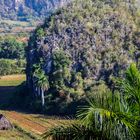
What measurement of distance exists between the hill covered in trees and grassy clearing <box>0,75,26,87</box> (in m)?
11.2

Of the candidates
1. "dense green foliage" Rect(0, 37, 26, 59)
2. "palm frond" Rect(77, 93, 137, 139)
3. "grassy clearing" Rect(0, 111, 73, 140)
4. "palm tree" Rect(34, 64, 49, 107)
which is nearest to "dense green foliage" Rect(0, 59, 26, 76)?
"dense green foliage" Rect(0, 37, 26, 59)

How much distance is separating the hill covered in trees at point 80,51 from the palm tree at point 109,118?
2078 inches

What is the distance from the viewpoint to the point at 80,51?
223ft

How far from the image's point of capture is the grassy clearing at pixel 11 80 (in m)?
82.3

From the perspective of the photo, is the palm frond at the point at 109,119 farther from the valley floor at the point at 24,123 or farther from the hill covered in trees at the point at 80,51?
the hill covered in trees at the point at 80,51

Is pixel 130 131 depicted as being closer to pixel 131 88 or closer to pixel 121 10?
pixel 131 88

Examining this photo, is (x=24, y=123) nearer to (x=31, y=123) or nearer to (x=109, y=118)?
(x=31, y=123)

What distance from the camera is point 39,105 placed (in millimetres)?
63750

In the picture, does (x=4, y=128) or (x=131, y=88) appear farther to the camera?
(x=4, y=128)

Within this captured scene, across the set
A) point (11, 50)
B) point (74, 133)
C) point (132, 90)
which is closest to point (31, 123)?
point (74, 133)

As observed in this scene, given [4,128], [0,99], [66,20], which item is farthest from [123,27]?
[4,128]

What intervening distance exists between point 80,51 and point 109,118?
197 ft

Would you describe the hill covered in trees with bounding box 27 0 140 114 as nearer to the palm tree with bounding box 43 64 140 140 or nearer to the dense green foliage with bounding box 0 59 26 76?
the dense green foliage with bounding box 0 59 26 76

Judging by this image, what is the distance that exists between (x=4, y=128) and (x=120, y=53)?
2653cm
